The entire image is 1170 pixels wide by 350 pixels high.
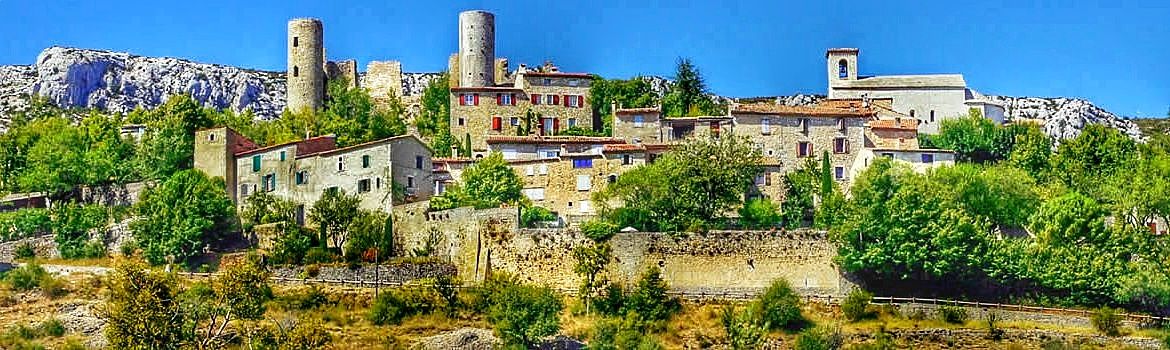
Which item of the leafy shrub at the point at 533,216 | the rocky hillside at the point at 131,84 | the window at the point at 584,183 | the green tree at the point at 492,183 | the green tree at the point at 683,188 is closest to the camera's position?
the green tree at the point at 683,188

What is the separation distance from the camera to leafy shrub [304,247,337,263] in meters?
65.7

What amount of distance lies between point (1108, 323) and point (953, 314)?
16.4 feet

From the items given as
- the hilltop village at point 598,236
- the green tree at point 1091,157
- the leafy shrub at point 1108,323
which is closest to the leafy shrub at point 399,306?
the hilltop village at point 598,236

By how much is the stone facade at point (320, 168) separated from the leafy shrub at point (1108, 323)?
84.3 feet

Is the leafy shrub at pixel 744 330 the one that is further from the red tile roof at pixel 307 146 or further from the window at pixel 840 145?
the red tile roof at pixel 307 146

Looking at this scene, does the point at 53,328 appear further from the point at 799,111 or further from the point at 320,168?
Result: the point at 799,111

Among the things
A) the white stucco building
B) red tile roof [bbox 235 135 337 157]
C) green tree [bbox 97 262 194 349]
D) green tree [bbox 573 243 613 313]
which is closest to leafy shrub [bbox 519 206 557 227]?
green tree [bbox 573 243 613 313]

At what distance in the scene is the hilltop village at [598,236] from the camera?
5975cm

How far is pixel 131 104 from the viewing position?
4469 inches

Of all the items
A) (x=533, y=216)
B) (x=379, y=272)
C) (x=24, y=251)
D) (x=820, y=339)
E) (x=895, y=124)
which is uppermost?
(x=895, y=124)

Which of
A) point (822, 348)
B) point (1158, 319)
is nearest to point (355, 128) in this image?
point (822, 348)

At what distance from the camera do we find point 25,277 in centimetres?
6462

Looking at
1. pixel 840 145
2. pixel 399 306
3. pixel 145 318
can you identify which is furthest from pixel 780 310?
pixel 145 318

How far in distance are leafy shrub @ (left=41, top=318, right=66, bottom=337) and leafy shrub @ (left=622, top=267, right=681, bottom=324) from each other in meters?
18.7
